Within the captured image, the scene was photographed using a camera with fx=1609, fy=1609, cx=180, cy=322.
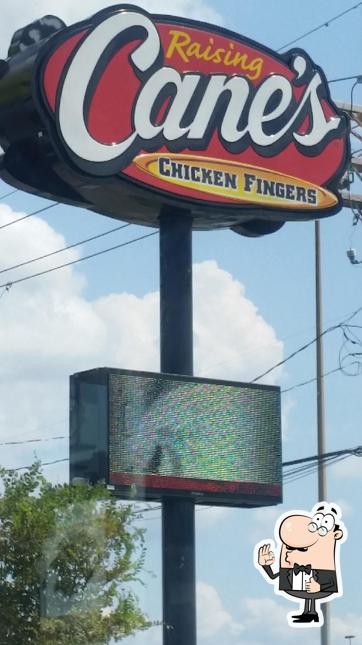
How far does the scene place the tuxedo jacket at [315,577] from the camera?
13.6m

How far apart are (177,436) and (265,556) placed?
3.68 m

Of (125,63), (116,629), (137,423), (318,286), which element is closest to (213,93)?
(125,63)

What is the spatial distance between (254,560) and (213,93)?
714cm

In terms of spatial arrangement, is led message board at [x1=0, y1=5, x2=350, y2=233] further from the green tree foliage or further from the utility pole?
the utility pole

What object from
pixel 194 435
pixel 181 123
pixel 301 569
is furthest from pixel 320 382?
pixel 301 569

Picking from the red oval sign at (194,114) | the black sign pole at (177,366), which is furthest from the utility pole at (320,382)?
the black sign pole at (177,366)

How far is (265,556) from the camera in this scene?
13.6 metres

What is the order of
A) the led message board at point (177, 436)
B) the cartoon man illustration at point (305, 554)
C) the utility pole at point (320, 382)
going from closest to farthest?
the cartoon man illustration at point (305, 554) < the led message board at point (177, 436) < the utility pole at point (320, 382)

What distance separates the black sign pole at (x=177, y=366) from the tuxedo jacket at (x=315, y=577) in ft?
13.4

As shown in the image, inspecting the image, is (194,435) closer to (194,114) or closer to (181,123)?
(181,123)

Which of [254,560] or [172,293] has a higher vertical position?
[172,293]

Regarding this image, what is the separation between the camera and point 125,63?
18.4 m

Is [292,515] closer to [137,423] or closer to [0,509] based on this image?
[137,423]

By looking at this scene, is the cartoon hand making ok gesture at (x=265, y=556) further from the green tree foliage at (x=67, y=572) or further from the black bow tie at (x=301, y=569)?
the green tree foliage at (x=67, y=572)
